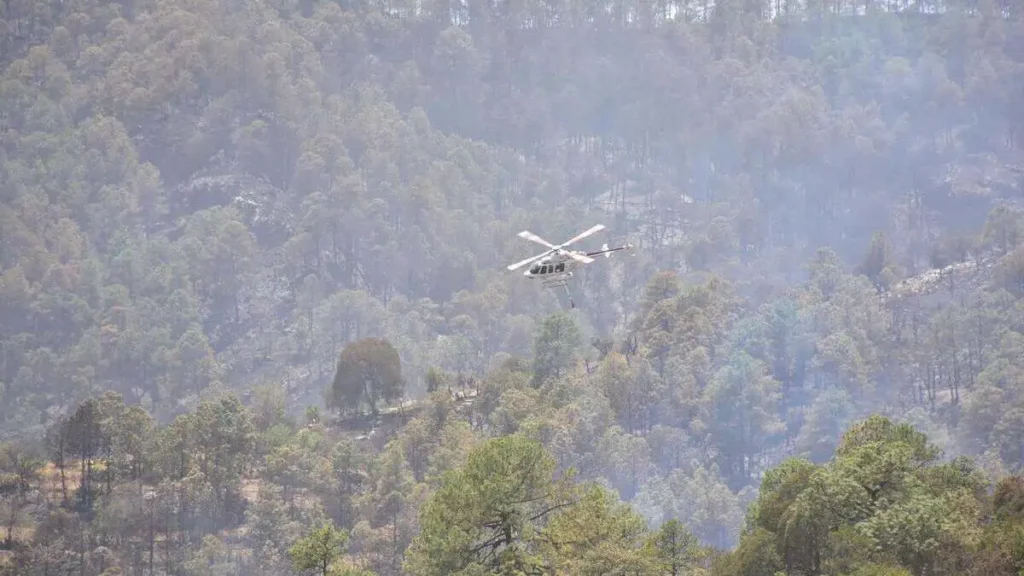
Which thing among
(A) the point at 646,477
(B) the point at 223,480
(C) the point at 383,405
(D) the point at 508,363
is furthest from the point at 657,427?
(B) the point at 223,480

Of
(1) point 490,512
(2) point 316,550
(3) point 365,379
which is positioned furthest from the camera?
(3) point 365,379

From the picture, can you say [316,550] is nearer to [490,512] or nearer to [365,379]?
[490,512]

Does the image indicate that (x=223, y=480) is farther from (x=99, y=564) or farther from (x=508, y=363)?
(x=508, y=363)

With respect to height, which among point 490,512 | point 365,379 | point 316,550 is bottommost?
point 365,379

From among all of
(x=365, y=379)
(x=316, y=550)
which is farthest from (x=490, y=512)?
(x=365, y=379)

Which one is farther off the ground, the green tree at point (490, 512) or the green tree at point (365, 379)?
the green tree at point (490, 512)

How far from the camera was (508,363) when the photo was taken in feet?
536

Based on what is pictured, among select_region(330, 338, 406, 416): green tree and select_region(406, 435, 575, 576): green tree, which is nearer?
select_region(406, 435, 575, 576): green tree

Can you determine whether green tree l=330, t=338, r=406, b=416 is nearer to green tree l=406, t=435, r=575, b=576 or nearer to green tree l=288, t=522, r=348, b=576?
green tree l=406, t=435, r=575, b=576

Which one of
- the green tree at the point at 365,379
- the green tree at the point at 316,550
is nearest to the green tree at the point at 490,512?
the green tree at the point at 316,550

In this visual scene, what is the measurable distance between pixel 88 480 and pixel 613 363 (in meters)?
80.6

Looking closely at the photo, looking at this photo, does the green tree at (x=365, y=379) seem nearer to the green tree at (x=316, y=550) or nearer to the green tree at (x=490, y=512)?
Result: the green tree at (x=490, y=512)

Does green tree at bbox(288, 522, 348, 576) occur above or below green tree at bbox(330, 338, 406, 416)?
above

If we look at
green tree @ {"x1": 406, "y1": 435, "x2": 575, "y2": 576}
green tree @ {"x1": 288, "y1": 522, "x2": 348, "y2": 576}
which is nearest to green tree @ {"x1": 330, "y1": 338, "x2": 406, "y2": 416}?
green tree @ {"x1": 406, "y1": 435, "x2": 575, "y2": 576}
